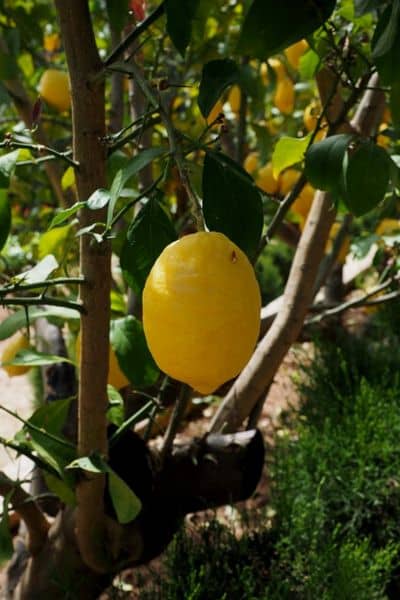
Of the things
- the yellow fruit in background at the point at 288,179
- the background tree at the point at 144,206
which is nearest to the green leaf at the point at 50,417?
the background tree at the point at 144,206

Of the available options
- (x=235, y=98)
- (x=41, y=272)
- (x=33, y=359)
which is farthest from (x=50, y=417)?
(x=235, y=98)

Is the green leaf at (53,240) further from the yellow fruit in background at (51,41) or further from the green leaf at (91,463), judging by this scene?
the yellow fruit in background at (51,41)

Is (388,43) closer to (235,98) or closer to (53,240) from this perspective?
(53,240)

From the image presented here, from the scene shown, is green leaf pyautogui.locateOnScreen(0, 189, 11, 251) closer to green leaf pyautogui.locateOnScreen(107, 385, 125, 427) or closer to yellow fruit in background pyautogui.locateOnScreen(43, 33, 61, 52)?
green leaf pyautogui.locateOnScreen(107, 385, 125, 427)

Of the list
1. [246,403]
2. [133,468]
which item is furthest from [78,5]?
[246,403]

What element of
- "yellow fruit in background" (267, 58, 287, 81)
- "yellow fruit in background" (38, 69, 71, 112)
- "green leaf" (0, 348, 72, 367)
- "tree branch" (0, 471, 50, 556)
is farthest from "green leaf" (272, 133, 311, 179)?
"yellow fruit in background" (267, 58, 287, 81)

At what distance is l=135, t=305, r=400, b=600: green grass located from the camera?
3.97 feet

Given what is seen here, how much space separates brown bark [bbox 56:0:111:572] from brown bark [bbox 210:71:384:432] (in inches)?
14.3

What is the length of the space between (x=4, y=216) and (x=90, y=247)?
91 mm

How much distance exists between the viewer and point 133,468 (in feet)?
3.51

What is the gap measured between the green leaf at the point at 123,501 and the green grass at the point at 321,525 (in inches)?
12.3

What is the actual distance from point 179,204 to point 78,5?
22.6 inches

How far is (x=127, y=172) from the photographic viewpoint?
0.44 meters

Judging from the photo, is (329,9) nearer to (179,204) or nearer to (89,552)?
(179,204)
